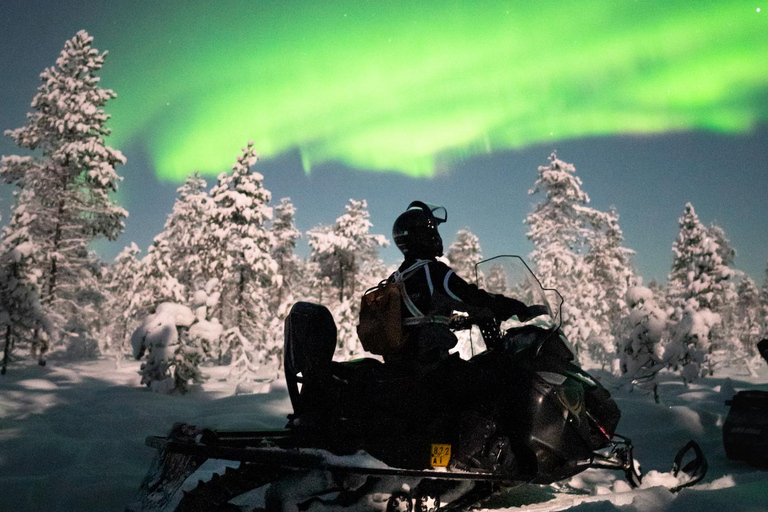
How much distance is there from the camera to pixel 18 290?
1508 cm

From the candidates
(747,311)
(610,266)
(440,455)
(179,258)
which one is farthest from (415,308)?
(747,311)

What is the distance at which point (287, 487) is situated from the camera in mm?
2936

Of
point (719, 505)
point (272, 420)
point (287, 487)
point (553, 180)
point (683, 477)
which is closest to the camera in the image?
point (719, 505)

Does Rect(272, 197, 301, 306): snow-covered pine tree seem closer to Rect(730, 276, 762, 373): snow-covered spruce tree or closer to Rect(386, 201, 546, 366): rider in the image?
Rect(386, 201, 546, 366): rider

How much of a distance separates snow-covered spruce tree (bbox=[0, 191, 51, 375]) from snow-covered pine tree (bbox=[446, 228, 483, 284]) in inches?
1120

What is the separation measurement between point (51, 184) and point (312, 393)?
897 inches

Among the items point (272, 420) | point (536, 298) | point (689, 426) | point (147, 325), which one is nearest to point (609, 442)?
point (536, 298)

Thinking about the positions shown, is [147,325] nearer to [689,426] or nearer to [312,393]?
[312,393]

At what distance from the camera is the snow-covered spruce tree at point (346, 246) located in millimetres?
29844

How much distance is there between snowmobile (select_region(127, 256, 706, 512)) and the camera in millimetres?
2803

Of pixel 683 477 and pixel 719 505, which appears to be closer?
pixel 719 505

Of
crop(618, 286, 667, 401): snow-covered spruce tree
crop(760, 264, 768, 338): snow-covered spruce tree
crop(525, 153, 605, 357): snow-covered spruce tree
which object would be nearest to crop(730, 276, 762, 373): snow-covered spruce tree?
crop(760, 264, 768, 338): snow-covered spruce tree

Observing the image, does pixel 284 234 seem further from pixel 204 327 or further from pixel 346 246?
pixel 204 327

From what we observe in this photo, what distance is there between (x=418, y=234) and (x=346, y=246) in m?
26.0
